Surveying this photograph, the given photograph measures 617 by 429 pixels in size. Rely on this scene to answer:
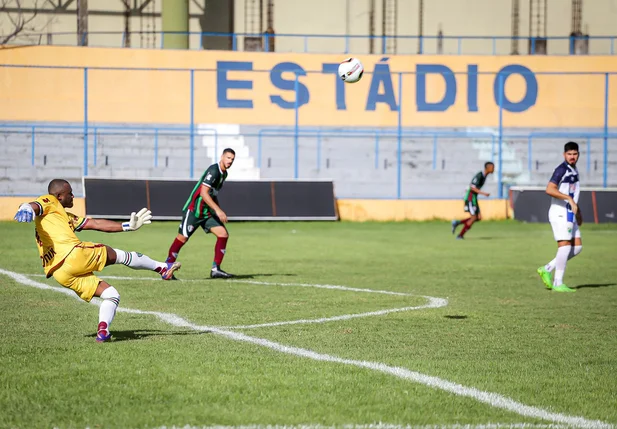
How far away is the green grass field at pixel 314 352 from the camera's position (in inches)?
219

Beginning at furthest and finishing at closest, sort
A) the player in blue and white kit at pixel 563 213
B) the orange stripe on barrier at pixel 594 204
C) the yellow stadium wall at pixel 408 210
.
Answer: the yellow stadium wall at pixel 408 210
the orange stripe on barrier at pixel 594 204
the player in blue and white kit at pixel 563 213

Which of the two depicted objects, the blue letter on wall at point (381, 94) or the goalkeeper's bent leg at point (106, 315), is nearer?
the goalkeeper's bent leg at point (106, 315)

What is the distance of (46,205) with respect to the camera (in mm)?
7875

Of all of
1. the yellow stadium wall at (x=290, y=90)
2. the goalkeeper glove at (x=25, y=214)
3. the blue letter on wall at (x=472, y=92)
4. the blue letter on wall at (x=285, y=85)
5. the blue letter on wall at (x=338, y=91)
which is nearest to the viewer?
the goalkeeper glove at (x=25, y=214)

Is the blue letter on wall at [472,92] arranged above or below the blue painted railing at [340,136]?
above

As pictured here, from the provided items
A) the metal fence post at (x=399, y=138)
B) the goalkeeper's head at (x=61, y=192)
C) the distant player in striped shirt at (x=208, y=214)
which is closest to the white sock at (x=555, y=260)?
the distant player in striped shirt at (x=208, y=214)

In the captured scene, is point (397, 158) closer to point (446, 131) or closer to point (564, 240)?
point (446, 131)

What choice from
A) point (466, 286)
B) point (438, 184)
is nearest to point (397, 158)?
point (438, 184)

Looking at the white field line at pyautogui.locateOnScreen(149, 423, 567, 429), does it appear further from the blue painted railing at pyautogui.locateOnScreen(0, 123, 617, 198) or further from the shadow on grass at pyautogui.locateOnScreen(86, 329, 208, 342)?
the blue painted railing at pyautogui.locateOnScreen(0, 123, 617, 198)

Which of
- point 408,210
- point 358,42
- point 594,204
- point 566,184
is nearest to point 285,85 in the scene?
point 358,42

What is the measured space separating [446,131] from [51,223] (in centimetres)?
3118

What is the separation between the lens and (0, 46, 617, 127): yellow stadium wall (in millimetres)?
36031

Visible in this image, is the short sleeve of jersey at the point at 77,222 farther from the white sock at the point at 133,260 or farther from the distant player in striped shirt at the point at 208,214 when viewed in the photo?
the distant player in striped shirt at the point at 208,214

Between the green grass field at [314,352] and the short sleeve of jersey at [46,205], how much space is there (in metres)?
1.09
